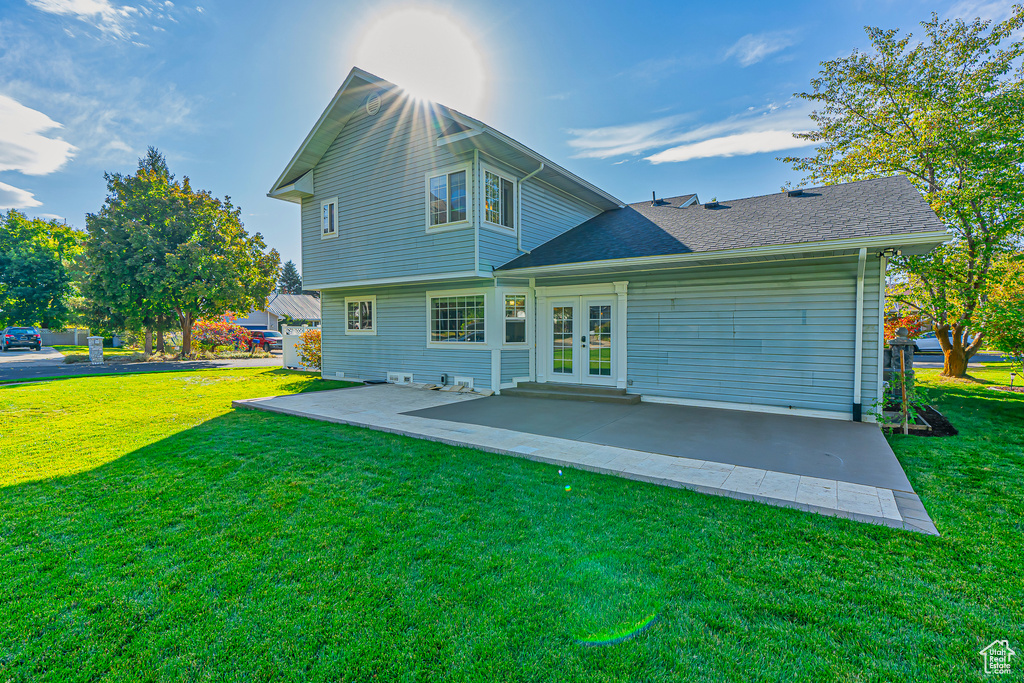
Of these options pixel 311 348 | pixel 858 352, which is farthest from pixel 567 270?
pixel 311 348

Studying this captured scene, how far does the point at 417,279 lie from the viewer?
989 cm

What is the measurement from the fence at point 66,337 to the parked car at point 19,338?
5.90 m

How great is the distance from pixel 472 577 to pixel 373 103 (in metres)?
11.2

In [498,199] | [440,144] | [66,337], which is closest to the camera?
[440,144]

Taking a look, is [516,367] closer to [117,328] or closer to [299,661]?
[299,661]

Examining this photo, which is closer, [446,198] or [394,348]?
[446,198]

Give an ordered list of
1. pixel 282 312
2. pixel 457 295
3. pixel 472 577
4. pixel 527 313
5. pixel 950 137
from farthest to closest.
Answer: pixel 282 312, pixel 950 137, pixel 457 295, pixel 527 313, pixel 472 577

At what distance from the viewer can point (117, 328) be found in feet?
65.0

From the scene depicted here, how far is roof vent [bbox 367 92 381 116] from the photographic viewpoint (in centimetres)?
1028

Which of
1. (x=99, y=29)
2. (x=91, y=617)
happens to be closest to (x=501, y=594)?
(x=91, y=617)

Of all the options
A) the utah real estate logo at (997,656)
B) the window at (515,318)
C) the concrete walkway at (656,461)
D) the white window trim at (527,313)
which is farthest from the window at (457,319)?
the utah real estate logo at (997,656)

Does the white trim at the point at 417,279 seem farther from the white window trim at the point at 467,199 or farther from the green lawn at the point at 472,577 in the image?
the green lawn at the point at 472,577

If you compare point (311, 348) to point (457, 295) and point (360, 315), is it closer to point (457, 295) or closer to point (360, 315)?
point (360, 315)

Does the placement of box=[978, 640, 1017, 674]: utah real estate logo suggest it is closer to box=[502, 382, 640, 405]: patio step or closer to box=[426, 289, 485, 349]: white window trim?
box=[502, 382, 640, 405]: patio step
